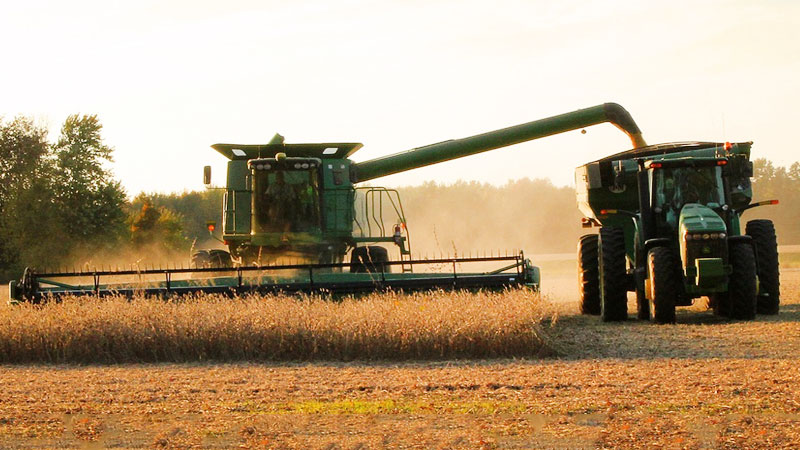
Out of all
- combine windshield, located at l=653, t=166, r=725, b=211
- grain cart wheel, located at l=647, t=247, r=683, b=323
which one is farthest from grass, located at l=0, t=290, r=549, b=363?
combine windshield, located at l=653, t=166, r=725, b=211

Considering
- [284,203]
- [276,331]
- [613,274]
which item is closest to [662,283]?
Result: [613,274]

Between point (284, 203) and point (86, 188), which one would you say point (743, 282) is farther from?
point (86, 188)

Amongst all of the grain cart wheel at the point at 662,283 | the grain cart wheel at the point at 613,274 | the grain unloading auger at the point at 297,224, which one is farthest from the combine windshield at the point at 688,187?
the grain unloading auger at the point at 297,224

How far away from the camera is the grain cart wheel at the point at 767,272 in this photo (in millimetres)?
13250

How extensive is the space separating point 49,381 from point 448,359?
12.0 feet

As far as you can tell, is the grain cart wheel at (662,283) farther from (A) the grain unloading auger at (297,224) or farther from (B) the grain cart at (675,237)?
(A) the grain unloading auger at (297,224)

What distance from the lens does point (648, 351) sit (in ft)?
33.8

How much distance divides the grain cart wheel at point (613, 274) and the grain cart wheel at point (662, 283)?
71 cm

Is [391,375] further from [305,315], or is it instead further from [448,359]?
[305,315]

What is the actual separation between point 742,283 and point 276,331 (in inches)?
211

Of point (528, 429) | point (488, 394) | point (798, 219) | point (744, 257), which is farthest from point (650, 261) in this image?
point (798, 219)

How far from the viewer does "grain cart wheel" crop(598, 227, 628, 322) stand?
522 inches

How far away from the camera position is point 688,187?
43.8 ft

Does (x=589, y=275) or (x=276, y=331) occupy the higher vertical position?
(x=589, y=275)
